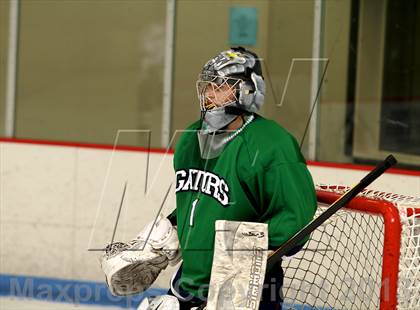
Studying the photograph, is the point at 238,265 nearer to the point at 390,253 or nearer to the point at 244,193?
the point at 244,193

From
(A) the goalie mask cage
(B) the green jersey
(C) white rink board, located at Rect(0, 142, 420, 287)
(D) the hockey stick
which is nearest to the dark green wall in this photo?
(C) white rink board, located at Rect(0, 142, 420, 287)

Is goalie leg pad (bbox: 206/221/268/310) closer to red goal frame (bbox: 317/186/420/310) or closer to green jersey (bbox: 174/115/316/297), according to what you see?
green jersey (bbox: 174/115/316/297)

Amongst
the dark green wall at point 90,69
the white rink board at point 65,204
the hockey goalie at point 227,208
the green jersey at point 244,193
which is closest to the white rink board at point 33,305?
the white rink board at point 65,204

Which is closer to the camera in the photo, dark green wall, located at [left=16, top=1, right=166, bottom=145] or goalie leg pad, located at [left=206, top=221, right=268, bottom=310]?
goalie leg pad, located at [left=206, top=221, right=268, bottom=310]

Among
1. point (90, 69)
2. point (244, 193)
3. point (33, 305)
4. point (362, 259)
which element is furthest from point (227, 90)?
point (90, 69)

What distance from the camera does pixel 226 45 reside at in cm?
541

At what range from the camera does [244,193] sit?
266 cm

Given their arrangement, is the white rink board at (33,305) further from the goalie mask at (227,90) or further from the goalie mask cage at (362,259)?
the goalie mask at (227,90)

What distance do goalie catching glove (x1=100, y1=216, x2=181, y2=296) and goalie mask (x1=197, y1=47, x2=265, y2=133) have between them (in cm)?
30

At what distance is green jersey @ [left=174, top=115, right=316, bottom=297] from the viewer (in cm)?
258

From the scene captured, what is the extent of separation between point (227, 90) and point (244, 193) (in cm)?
28

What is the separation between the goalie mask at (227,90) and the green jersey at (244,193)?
6 cm

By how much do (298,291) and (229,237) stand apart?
2.87ft

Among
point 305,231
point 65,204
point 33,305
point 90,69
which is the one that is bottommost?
point 33,305
